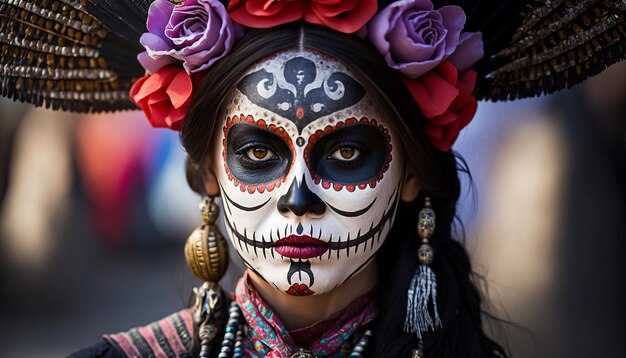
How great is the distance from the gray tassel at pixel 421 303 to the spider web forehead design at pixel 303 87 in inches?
23.7

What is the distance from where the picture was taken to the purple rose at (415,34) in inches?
90.4

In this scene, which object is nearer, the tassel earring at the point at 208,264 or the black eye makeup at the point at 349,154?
the black eye makeup at the point at 349,154

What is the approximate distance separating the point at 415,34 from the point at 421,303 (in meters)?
0.80

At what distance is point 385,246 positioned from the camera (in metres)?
2.73

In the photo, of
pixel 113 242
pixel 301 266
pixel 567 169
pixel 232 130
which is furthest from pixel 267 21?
pixel 113 242

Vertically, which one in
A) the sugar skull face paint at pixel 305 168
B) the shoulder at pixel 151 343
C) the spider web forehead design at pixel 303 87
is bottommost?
the shoulder at pixel 151 343

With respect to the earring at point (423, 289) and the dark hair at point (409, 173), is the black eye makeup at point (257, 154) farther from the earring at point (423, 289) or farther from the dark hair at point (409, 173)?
the earring at point (423, 289)

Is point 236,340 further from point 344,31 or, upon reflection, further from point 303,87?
point 344,31

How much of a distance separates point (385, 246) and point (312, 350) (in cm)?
44

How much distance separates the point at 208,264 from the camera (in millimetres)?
2617

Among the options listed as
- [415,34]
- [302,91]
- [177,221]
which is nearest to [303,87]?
[302,91]

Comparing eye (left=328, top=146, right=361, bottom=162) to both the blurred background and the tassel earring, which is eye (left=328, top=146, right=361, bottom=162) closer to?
the tassel earring

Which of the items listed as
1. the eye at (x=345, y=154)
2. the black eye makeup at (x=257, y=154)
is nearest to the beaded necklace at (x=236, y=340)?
the black eye makeup at (x=257, y=154)

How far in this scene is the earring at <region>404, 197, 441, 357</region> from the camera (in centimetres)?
253
